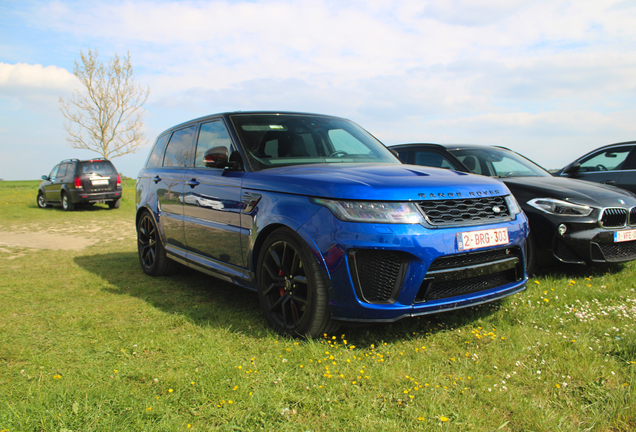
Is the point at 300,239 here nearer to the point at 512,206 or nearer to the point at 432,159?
the point at 512,206

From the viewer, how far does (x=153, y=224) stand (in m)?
5.68

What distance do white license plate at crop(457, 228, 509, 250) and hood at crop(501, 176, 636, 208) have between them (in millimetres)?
2115

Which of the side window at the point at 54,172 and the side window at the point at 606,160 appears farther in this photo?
the side window at the point at 54,172

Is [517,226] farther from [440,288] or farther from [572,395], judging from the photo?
[572,395]

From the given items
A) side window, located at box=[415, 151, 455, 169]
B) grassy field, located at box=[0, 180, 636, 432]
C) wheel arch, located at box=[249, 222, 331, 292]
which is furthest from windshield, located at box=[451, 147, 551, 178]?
wheel arch, located at box=[249, 222, 331, 292]

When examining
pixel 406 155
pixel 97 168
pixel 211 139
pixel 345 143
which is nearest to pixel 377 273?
pixel 345 143

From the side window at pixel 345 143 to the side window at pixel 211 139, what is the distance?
97 cm

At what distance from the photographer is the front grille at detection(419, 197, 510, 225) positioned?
301cm

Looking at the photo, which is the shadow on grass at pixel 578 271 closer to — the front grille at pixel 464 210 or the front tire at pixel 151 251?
the front grille at pixel 464 210

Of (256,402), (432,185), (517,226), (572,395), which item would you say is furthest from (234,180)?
(572,395)

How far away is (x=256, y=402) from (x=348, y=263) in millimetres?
962

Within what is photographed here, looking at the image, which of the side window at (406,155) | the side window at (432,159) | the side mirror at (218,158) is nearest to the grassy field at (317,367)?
the side mirror at (218,158)

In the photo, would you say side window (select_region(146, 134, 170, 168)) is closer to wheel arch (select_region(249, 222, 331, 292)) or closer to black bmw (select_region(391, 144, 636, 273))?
wheel arch (select_region(249, 222, 331, 292))

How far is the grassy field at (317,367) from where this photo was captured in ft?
7.78
